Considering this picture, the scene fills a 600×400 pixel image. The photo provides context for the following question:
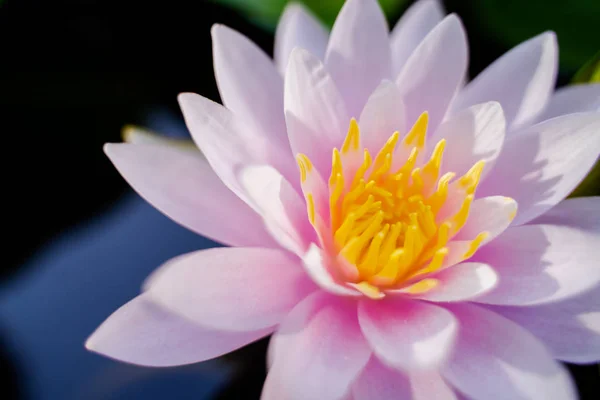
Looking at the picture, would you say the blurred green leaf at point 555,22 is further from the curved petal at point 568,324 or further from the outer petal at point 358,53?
the curved petal at point 568,324

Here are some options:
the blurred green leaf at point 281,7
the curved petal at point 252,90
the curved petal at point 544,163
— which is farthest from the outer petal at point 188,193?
the blurred green leaf at point 281,7

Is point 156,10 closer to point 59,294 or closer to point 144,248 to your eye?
point 144,248

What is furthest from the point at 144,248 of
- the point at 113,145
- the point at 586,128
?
the point at 586,128

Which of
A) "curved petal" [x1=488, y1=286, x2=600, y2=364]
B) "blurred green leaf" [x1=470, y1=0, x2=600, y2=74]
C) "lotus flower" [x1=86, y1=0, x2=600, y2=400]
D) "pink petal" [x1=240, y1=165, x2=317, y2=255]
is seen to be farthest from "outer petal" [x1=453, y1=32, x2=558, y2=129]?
"blurred green leaf" [x1=470, y1=0, x2=600, y2=74]

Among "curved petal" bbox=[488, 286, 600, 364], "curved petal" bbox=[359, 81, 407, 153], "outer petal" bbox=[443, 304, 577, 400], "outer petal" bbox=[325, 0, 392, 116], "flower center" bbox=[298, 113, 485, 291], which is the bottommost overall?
"curved petal" bbox=[488, 286, 600, 364]

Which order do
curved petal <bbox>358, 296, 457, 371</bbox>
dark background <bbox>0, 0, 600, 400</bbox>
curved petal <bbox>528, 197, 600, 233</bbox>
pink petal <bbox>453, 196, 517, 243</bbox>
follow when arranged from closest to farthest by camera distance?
1. curved petal <bbox>358, 296, 457, 371</bbox>
2. pink petal <bbox>453, 196, 517, 243</bbox>
3. curved petal <bbox>528, 197, 600, 233</bbox>
4. dark background <bbox>0, 0, 600, 400</bbox>

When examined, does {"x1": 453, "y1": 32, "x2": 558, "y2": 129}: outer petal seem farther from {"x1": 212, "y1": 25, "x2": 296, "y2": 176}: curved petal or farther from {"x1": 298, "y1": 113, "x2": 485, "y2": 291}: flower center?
{"x1": 212, "y1": 25, "x2": 296, "y2": 176}: curved petal
